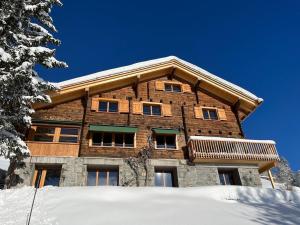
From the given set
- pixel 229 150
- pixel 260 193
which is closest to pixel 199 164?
pixel 229 150

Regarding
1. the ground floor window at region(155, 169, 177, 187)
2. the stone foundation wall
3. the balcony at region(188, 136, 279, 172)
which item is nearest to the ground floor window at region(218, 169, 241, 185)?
the stone foundation wall

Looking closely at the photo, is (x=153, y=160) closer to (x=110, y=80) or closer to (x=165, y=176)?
(x=165, y=176)

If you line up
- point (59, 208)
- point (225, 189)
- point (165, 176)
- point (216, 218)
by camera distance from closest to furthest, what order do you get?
1. point (216, 218)
2. point (59, 208)
3. point (225, 189)
4. point (165, 176)

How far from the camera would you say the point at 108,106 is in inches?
768

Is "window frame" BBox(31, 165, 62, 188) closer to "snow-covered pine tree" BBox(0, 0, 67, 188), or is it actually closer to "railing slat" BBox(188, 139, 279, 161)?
"snow-covered pine tree" BBox(0, 0, 67, 188)

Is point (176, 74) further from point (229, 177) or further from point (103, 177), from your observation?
point (103, 177)

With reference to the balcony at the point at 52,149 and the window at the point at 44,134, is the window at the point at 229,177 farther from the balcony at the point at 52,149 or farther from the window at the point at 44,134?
the window at the point at 44,134

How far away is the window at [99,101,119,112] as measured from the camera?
761 inches

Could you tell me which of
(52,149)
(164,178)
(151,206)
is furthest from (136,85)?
(151,206)

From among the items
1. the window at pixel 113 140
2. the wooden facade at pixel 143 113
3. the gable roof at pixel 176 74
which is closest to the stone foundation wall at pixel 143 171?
the wooden facade at pixel 143 113

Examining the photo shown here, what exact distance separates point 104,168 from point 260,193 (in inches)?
361

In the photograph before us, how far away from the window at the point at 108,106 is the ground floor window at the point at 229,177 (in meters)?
8.51

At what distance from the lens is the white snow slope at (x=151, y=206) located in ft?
29.4

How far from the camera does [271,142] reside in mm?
18609
